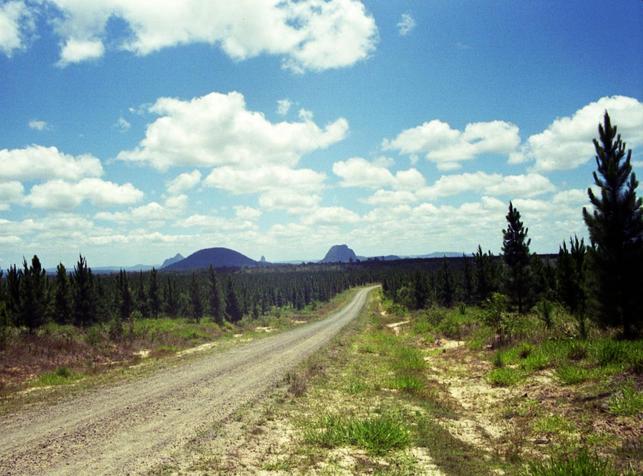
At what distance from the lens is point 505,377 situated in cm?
1466

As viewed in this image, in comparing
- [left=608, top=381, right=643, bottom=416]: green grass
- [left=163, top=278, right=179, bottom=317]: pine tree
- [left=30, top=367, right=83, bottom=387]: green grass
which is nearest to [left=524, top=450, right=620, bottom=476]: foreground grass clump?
[left=608, top=381, right=643, bottom=416]: green grass

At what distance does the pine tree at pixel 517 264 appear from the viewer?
1147 inches

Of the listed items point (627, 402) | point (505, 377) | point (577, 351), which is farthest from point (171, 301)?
point (627, 402)

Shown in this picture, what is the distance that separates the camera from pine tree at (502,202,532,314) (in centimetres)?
2912

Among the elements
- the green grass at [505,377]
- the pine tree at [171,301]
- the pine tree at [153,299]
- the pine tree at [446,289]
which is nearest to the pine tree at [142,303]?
the pine tree at [153,299]

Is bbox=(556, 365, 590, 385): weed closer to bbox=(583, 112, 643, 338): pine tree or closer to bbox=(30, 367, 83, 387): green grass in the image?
bbox=(583, 112, 643, 338): pine tree

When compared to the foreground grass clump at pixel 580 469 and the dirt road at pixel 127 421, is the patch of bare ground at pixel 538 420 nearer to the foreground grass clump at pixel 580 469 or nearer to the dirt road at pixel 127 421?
the foreground grass clump at pixel 580 469

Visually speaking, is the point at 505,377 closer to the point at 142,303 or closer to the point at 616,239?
the point at 616,239

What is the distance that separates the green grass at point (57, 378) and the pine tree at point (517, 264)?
27.6 meters

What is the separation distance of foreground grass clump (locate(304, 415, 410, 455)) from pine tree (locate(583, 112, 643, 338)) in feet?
34.7

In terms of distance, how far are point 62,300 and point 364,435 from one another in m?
49.8

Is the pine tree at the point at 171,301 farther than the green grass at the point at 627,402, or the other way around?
the pine tree at the point at 171,301

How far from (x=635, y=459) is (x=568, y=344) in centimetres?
916

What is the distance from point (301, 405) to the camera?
40.3 ft
